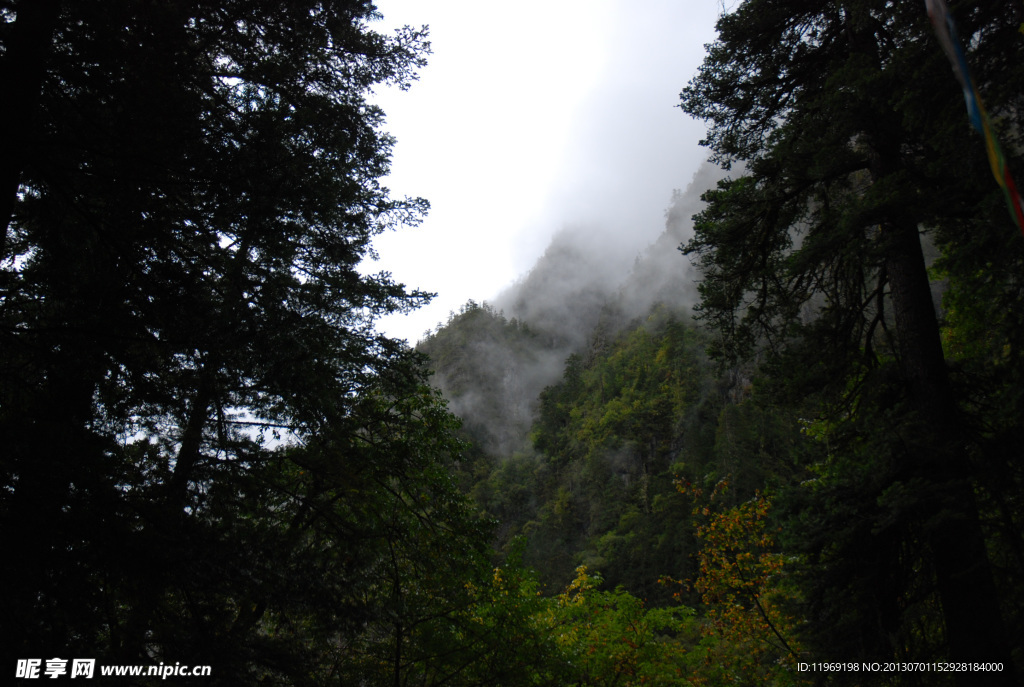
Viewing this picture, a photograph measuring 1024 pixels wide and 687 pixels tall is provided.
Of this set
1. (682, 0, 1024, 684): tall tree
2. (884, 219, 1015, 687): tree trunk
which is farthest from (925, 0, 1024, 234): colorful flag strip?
(884, 219, 1015, 687): tree trunk

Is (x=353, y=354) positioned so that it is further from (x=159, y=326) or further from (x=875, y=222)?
(x=875, y=222)

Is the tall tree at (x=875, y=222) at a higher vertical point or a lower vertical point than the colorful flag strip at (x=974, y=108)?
higher

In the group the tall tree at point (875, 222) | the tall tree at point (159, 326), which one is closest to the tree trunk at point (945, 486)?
the tall tree at point (875, 222)

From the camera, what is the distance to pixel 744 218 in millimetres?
7414

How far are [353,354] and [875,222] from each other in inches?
203

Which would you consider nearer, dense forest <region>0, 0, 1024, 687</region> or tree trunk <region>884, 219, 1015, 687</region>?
dense forest <region>0, 0, 1024, 687</region>

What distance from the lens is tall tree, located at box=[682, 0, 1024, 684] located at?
16.6 feet

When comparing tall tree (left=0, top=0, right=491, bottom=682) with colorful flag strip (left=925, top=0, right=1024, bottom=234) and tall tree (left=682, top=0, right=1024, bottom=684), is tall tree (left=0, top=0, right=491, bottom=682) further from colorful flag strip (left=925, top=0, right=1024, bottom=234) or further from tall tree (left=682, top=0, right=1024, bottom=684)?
tall tree (left=682, top=0, right=1024, bottom=684)

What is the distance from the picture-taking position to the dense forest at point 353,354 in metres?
3.81

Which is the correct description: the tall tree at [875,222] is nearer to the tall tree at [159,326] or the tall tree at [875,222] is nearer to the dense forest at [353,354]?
the dense forest at [353,354]

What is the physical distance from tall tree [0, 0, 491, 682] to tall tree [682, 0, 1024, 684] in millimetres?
4823

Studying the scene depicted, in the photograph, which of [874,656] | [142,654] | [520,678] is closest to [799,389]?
[874,656]

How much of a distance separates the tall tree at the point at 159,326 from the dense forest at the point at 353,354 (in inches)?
1.0

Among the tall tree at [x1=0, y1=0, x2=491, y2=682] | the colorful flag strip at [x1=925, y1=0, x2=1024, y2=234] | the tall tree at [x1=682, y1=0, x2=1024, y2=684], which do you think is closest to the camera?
the colorful flag strip at [x1=925, y1=0, x2=1024, y2=234]
